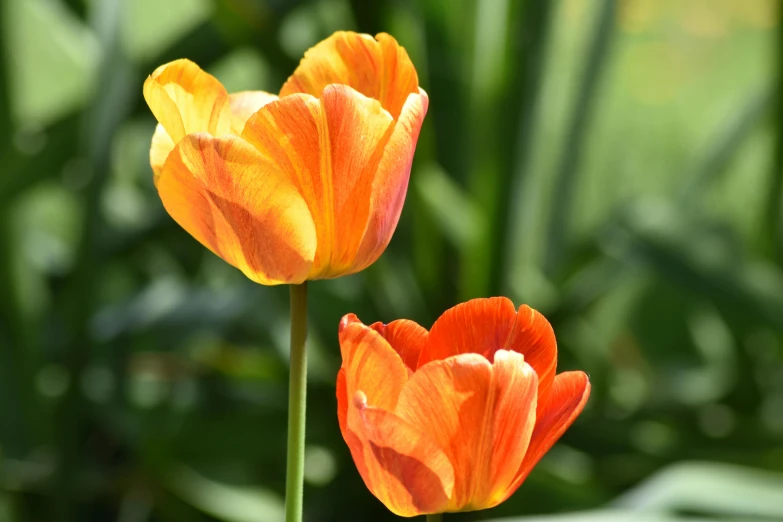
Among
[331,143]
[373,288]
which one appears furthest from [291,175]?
[373,288]

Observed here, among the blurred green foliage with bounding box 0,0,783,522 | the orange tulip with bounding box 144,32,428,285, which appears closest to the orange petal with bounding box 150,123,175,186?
the orange tulip with bounding box 144,32,428,285

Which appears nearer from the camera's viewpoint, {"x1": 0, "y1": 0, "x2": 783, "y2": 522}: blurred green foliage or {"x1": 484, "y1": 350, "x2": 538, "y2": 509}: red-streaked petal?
{"x1": 484, "y1": 350, "x2": 538, "y2": 509}: red-streaked petal

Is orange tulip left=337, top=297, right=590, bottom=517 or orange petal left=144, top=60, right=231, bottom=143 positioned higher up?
orange petal left=144, top=60, right=231, bottom=143

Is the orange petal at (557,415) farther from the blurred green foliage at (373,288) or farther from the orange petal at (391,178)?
the blurred green foliage at (373,288)

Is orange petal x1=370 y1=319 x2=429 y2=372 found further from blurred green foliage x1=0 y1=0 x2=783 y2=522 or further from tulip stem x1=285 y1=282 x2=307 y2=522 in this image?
blurred green foliage x1=0 y1=0 x2=783 y2=522

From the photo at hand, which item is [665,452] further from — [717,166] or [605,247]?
[717,166]

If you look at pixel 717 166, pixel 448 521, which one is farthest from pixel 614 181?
pixel 448 521

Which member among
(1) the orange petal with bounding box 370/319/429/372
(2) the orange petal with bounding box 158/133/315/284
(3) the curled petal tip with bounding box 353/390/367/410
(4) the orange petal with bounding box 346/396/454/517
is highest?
(2) the orange petal with bounding box 158/133/315/284
